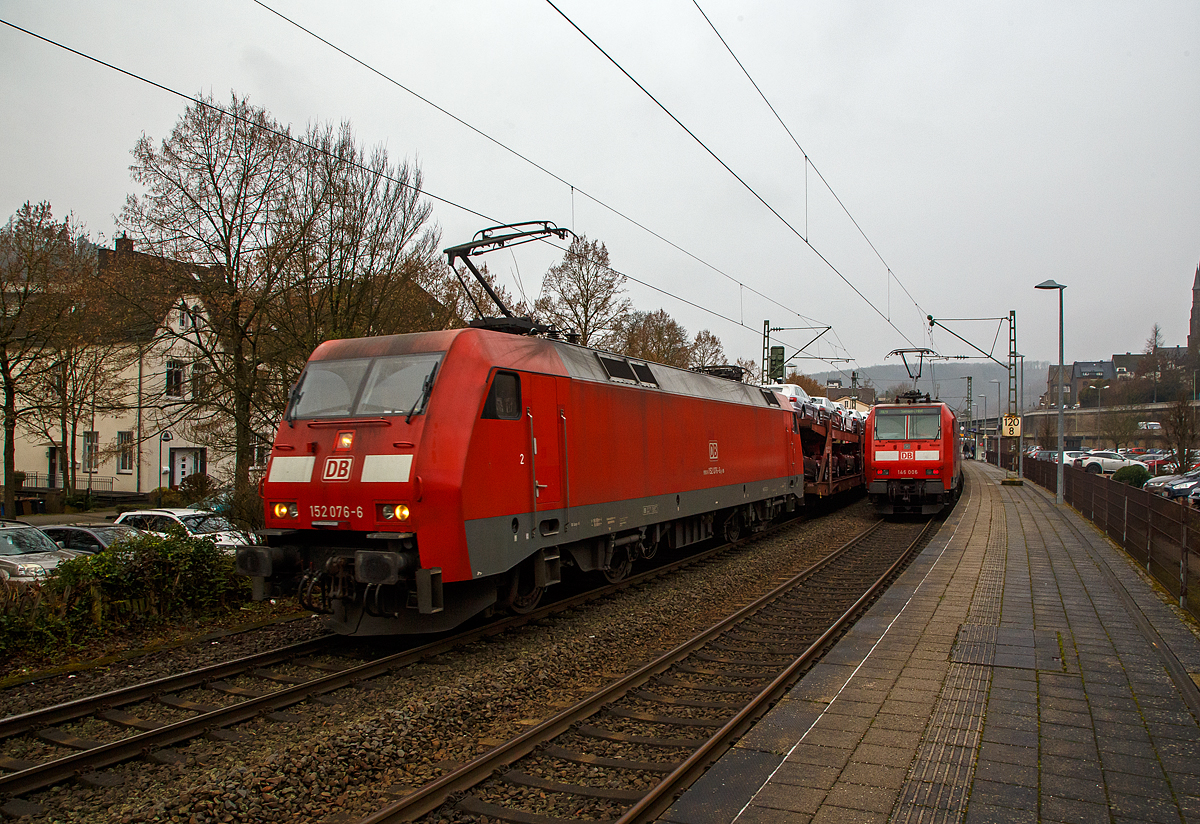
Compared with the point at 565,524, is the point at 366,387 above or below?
above

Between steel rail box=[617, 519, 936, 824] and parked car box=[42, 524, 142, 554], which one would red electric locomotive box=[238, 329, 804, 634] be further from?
parked car box=[42, 524, 142, 554]

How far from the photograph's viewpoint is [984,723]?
5172 mm

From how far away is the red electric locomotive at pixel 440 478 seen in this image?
669 centimetres

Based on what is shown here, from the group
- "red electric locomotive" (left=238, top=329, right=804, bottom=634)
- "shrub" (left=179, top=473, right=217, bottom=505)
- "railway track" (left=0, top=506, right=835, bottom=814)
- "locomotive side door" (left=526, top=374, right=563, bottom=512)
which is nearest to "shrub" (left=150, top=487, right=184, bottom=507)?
"shrub" (left=179, top=473, right=217, bottom=505)

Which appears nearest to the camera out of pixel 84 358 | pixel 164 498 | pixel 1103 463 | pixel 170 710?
pixel 170 710

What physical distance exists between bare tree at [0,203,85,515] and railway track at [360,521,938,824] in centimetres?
1948

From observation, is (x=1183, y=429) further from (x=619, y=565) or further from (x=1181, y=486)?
(x=619, y=565)

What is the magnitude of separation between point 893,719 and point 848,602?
15.2ft

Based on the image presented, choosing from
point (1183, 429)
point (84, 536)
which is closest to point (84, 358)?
point (84, 536)

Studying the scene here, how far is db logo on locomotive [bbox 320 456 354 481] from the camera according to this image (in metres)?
7.01

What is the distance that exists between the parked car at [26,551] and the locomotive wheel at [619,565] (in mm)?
8293

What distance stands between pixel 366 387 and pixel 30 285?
696 inches

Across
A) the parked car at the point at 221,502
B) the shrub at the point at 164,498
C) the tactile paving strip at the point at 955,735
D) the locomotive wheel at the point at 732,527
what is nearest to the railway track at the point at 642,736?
the tactile paving strip at the point at 955,735

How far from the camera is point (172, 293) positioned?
56.3 ft
